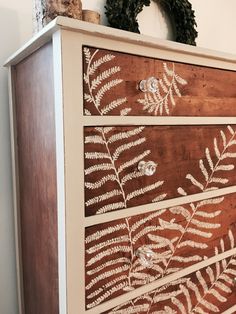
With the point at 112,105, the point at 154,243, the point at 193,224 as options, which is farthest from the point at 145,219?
the point at 112,105

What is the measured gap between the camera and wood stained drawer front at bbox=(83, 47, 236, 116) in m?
0.62

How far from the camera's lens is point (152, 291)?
0.77 meters

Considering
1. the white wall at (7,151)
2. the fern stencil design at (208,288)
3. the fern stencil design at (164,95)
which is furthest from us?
the white wall at (7,151)

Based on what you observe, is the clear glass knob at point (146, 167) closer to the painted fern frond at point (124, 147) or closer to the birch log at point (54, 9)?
the painted fern frond at point (124, 147)

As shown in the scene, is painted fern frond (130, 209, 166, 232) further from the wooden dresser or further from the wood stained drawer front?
the wood stained drawer front

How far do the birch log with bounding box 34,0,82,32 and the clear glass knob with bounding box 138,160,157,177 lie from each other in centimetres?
42

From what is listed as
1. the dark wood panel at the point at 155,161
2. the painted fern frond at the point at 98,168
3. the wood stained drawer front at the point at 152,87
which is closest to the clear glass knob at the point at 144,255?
the dark wood panel at the point at 155,161

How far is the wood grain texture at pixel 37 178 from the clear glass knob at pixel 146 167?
8.2 inches

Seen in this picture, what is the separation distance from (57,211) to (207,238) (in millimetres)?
480

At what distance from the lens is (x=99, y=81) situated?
62 centimetres

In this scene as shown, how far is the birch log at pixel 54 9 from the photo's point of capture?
2.33ft

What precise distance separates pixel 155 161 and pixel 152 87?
7.3 inches

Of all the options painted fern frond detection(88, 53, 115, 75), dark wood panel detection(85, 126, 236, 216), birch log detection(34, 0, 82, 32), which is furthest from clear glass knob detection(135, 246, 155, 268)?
birch log detection(34, 0, 82, 32)

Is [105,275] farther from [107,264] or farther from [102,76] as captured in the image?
[102,76]
